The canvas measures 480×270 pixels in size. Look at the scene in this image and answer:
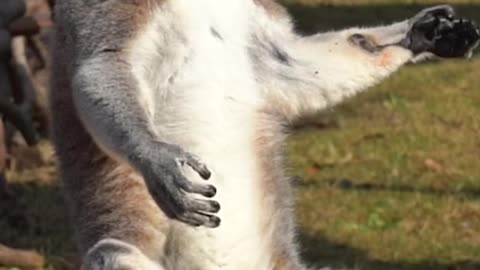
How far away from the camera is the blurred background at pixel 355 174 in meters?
7.44

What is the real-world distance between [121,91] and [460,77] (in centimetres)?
774

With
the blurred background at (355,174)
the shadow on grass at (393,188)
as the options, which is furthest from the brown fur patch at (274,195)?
the shadow on grass at (393,188)

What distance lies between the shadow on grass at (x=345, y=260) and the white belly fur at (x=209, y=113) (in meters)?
2.35

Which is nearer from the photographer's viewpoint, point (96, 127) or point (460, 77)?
point (96, 127)

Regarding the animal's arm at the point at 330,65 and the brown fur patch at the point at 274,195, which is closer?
the brown fur patch at the point at 274,195

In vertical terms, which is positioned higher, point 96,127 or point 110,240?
point 96,127

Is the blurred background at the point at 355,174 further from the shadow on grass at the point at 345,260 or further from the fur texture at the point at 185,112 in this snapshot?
the fur texture at the point at 185,112

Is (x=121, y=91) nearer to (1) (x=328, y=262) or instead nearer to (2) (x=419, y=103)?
(1) (x=328, y=262)

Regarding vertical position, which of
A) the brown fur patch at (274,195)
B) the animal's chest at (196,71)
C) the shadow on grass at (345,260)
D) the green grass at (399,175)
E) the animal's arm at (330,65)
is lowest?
the green grass at (399,175)

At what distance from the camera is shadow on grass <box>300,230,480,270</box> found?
7.16m

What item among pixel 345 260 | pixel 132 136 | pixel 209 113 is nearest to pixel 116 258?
pixel 132 136

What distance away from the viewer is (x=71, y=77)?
14.8 ft

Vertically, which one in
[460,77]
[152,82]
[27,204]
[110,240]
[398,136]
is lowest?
[460,77]

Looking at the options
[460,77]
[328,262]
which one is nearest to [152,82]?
[328,262]
